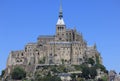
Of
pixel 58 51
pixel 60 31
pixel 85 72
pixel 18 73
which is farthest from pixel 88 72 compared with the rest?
→ pixel 18 73

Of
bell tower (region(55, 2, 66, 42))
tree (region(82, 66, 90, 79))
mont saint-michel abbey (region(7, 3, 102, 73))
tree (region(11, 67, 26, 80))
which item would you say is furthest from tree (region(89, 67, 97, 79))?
tree (region(11, 67, 26, 80))

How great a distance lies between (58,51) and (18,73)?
12.8m

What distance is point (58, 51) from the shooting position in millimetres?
130875

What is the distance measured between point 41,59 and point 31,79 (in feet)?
30.7

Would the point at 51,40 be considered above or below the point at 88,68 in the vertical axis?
above

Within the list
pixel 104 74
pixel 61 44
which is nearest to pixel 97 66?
pixel 104 74

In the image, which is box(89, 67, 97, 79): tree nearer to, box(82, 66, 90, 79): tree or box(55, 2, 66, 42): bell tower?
box(82, 66, 90, 79): tree

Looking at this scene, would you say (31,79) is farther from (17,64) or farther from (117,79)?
(117,79)

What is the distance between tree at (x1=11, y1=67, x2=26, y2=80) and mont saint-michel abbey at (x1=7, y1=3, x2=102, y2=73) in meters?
4.22

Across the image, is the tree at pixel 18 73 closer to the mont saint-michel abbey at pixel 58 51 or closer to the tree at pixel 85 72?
the mont saint-michel abbey at pixel 58 51

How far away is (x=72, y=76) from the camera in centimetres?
12375

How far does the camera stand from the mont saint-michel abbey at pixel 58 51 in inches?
5139

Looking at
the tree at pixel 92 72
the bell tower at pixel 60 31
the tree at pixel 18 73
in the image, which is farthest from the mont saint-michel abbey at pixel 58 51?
the tree at pixel 92 72

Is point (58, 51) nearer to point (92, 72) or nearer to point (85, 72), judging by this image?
point (85, 72)
